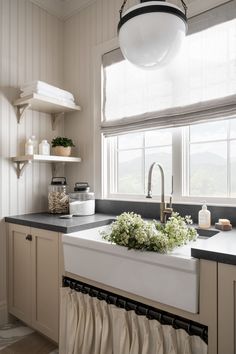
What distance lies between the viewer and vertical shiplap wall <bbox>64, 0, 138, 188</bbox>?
232 centimetres

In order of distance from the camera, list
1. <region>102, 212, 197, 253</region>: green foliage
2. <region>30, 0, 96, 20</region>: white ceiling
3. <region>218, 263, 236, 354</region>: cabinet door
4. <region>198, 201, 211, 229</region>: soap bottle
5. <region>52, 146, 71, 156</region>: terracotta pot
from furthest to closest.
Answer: <region>30, 0, 96, 20</region>: white ceiling, <region>52, 146, 71, 156</region>: terracotta pot, <region>198, 201, 211, 229</region>: soap bottle, <region>102, 212, 197, 253</region>: green foliage, <region>218, 263, 236, 354</region>: cabinet door

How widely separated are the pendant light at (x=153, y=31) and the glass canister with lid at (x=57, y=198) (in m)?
1.49

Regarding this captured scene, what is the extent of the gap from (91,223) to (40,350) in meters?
0.97

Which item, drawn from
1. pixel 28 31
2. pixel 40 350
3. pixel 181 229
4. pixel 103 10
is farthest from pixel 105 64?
pixel 40 350

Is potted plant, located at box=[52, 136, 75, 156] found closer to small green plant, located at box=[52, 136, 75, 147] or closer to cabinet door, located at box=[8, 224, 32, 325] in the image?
small green plant, located at box=[52, 136, 75, 147]

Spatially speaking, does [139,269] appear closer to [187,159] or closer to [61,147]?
[187,159]

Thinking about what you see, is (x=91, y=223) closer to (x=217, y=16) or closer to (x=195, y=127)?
(x=195, y=127)

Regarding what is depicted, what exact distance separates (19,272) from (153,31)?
6.24 feet

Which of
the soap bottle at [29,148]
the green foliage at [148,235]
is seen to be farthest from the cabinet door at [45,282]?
the soap bottle at [29,148]

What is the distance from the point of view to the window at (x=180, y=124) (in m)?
1.68

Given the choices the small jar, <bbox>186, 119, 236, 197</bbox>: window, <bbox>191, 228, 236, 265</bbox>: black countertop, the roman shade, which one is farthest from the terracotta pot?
<bbox>191, 228, 236, 265</bbox>: black countertop

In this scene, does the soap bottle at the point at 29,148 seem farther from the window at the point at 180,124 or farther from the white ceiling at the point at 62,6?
the white ceiling at the point at 62,6

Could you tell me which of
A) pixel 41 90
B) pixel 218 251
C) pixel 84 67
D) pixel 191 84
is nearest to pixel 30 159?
pixel 41 90

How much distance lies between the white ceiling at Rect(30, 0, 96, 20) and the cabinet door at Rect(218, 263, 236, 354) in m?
2.54
